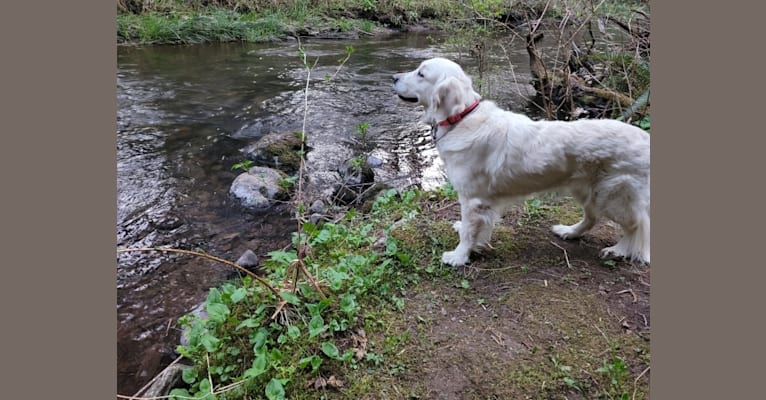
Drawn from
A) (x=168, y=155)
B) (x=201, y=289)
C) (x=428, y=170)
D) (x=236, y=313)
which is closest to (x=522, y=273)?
(x=236, y=313)

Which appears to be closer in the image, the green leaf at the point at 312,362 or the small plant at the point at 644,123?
the green leaf at the point at 312,362

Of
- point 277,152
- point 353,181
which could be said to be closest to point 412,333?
point 353,181

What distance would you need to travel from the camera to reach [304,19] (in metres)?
20.7

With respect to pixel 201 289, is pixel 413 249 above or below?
above

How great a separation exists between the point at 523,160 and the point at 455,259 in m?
1.01

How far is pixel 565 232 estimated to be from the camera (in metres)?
4.34

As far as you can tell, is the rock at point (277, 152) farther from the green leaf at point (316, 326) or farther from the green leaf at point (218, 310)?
the green leaf at point (316, 326)

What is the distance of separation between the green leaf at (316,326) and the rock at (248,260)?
206 cm

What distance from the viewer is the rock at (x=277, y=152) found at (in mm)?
7715

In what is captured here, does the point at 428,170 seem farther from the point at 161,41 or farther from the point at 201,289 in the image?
the point at 161,41

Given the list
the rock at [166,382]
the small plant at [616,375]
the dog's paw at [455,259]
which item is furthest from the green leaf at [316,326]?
the small plant at [616,375]

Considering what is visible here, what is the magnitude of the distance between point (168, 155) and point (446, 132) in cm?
548

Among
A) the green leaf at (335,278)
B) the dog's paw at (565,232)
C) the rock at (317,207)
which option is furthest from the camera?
the rock at (317,207)

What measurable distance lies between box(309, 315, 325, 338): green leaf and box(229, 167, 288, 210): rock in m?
3.46
